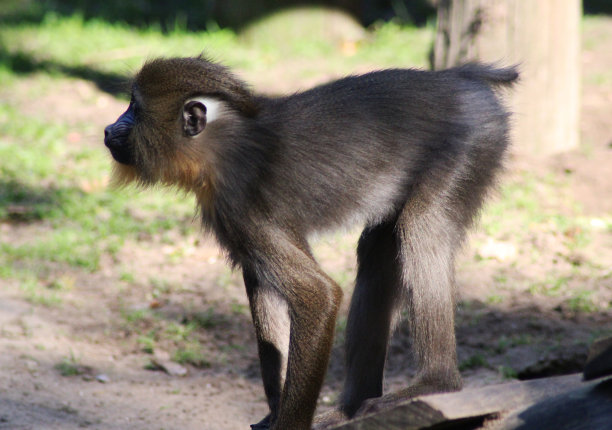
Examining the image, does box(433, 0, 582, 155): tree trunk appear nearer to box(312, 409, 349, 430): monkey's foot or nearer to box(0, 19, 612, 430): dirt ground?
box(0, 19, 612, 430): dirt ground

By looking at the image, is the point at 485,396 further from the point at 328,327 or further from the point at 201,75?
the point at 201,75

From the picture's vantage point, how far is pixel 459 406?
2.89 metres

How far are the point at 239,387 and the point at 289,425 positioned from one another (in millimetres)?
1441

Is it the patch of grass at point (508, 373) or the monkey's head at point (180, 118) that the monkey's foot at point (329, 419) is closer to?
the patch of grass at point (508, 373)

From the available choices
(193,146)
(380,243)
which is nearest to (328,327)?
(380,243)

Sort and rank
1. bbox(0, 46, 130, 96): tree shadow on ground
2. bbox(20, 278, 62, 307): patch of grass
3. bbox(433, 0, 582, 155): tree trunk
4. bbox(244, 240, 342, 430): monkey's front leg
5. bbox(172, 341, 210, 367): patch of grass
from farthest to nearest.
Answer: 1. bbox(0, 46, 130, 96): tree shadow on ground
2. bbox(433, 0, 582, 155): tree trunk
3. bbox(20, 278, 62, 307): patch of grass
4. bbox(172, 341, 210, 367): patch of grass
5. bbox(244, 240, 342, 430): monkey's front leg

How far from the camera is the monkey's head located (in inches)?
144

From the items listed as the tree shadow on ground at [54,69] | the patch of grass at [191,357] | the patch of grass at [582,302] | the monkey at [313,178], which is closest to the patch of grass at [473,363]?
the patch of grass at [582,302]

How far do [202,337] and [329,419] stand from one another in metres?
1.59

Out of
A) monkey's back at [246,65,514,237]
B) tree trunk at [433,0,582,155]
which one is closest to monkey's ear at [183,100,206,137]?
monkey's back at [246,65,514,237]

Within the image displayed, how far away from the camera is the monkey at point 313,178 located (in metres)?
3.51

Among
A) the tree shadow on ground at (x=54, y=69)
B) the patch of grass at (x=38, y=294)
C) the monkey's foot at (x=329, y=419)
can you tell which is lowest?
the monkey's foot at (x=329, y=419)

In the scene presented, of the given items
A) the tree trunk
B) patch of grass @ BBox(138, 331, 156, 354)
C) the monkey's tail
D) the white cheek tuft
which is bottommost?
patch of grass @ BBox(138, 331, 156, 354)

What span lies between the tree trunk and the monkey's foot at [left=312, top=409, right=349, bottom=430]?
378 centimetres
